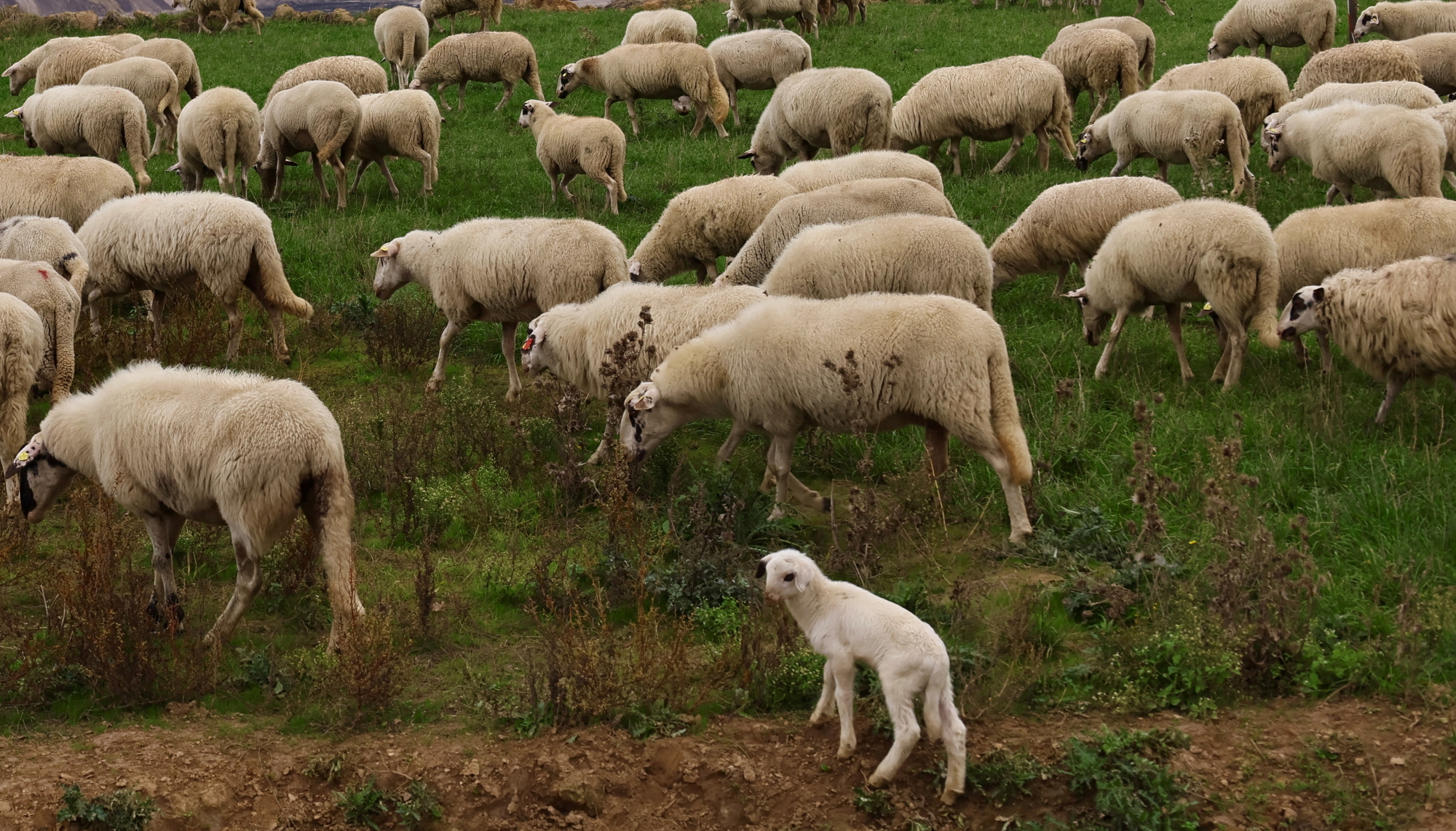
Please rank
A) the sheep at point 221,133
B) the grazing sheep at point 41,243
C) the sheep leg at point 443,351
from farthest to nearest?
the sheep at point 221,133
the sheep leg at point 443,351
the grazing sheep at point 41,243

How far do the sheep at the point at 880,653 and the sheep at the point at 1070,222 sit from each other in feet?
19.2

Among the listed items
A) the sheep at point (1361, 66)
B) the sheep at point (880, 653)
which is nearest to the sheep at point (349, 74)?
the sheep at point (1361, 66)

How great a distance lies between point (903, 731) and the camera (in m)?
4.91

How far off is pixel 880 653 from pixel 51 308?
656 cm

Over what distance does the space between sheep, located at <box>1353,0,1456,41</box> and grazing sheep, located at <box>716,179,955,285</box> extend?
12253mm

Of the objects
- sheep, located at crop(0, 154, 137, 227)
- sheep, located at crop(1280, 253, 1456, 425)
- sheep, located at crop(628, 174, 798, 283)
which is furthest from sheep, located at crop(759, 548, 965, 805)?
sheep, located at crop(0, 154, 137, 227)

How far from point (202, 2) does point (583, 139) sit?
646 inches

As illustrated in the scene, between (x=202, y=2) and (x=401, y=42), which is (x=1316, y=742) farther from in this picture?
(x=202, y=2)

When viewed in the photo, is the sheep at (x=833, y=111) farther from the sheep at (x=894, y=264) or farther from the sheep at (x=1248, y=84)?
the sheep at (x=894, y=264)

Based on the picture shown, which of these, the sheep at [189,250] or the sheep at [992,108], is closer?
the sheep at [189,250]

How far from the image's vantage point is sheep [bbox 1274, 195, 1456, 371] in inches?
348

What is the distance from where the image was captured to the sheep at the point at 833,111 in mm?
Result: 14164

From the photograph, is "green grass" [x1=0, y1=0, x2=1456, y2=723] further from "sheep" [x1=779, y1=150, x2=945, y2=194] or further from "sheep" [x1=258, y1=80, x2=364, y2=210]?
"sheep" [x1=258, y1=80, x2=364, y2=210]

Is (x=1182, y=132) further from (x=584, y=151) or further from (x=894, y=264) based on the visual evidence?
(x=584, y=151)
